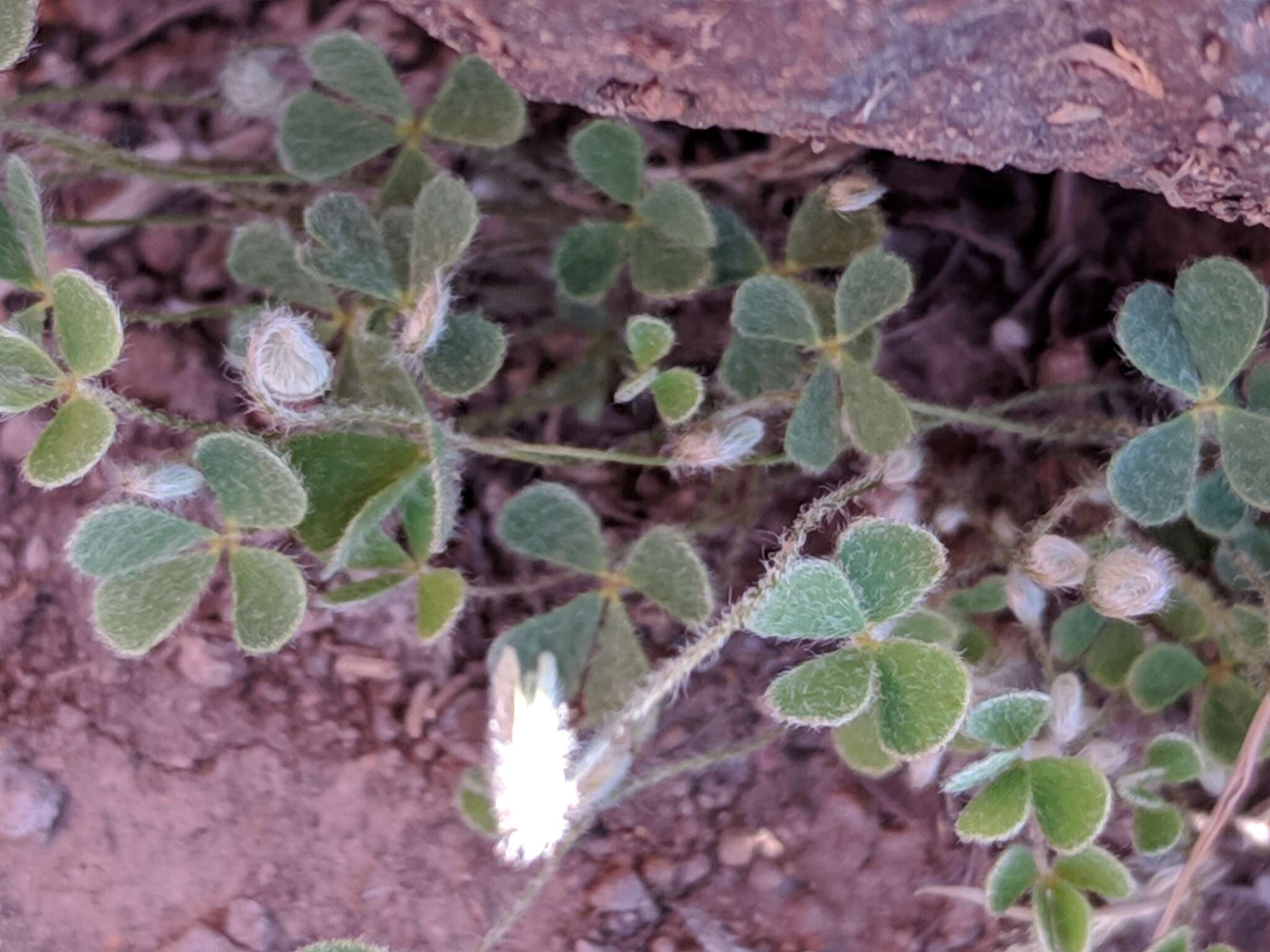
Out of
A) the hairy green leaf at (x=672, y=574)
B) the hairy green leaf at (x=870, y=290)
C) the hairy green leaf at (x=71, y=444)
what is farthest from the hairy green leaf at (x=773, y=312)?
the hairy green leaf at (x=71, y=444)

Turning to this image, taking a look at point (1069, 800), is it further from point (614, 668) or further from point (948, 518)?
point (614, 668)

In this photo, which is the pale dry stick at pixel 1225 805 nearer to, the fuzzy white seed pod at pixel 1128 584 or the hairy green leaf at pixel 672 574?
the fuzzy white seed pod at pixel 1128 584

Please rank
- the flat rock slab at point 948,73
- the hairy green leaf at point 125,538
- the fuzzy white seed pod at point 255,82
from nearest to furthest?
the flat rock slab at point 948,73
the hairy green leaf at point 125,538
the fuzzy white seed pod at point 255,82

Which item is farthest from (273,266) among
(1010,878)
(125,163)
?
(1010,878)

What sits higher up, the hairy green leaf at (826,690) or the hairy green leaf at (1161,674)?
the hairy green leaf at (826,690)

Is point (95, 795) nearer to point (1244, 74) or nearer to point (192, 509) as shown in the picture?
point (192, 509)

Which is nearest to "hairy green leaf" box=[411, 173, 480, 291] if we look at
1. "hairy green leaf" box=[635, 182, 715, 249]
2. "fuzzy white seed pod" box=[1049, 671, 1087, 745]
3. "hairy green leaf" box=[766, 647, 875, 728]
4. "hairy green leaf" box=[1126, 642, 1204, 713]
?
"hairy green leaf" box=[635, 182, 715, 249]

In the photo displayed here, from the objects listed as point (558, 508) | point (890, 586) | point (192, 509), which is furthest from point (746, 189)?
point (192, 509)
